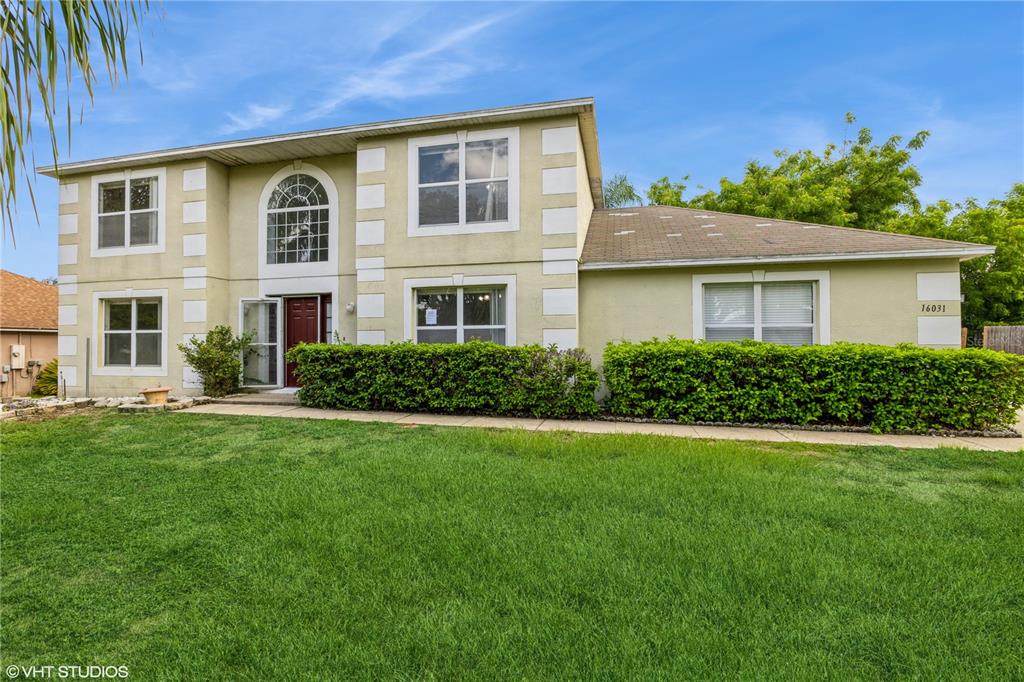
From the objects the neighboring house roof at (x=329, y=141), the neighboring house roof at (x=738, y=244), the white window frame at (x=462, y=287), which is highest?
the neighboring house roof at (x=329, y=141)

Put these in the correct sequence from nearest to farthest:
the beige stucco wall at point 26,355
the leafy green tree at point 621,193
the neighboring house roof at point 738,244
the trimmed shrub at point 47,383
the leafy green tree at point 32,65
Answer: the leafy green tree at point 32,65 < the neighboring house roof at point 738,244 < the trimmed shrub at point 47,383 < the beige stucco wall at point 26,355 < the leafy green tree at point 621,193

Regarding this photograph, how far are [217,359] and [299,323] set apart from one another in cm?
182

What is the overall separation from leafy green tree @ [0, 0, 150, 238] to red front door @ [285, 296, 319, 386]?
8903 millimetres

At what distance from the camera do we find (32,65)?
6.43 ft

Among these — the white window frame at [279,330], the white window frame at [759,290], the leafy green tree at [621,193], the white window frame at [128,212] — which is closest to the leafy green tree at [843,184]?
the leafy green tree at [621,193]

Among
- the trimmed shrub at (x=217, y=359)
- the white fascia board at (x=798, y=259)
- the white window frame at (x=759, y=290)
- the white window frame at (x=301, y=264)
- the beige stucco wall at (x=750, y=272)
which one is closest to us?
the white fascia board at (x=798, y=259)

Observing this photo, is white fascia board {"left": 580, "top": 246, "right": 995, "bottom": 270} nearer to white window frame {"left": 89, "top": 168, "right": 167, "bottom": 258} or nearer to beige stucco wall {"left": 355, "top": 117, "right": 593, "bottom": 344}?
beige stucco wall {"left": 355, "top": 117, "right": 593, "bottom": 344}

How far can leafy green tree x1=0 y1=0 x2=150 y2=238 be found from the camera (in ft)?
6.25

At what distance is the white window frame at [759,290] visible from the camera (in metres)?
8.31

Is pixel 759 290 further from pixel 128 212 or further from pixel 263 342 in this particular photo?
pixel 128 212

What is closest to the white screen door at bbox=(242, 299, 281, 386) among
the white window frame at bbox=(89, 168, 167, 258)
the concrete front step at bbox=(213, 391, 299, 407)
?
the concrete front step at bbox=(213, 391, 299, 407)

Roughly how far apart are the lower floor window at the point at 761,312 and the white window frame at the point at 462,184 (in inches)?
163

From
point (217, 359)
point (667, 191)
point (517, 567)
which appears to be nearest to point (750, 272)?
point (517, 567)

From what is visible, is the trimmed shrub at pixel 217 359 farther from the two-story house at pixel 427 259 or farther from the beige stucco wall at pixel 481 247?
the beige stucco wall at pixel 481 247
